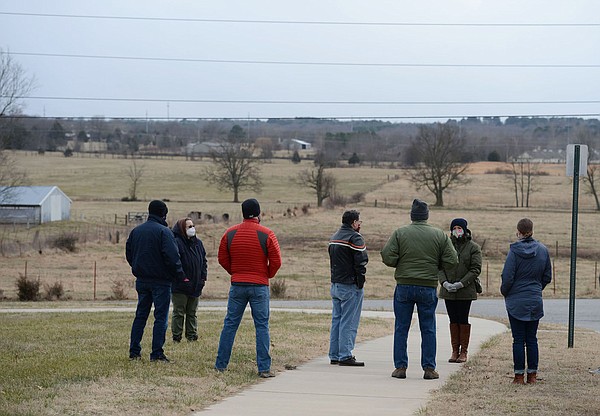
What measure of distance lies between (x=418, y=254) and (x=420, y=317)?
0.79 metres

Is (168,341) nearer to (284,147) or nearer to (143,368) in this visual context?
(143,368)

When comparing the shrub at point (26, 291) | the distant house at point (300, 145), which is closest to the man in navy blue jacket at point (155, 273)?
the shrub at point (26, 291)

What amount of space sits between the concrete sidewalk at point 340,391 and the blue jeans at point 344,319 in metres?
0.25

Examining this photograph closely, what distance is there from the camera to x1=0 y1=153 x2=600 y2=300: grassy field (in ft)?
124

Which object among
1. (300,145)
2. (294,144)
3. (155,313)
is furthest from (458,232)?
(300,145)

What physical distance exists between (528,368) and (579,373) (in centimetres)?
128

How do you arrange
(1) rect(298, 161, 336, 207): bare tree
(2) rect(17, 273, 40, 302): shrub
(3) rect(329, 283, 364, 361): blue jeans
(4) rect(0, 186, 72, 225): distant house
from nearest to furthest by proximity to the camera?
(3) rect(329, 283, 364, 361): blue jeans < (2) rect(17, 273, 40, 302): shrub < (4) rect(0, 186, 72, 225): distant house < (1) rect(298, 161, 336, 207): bare tree

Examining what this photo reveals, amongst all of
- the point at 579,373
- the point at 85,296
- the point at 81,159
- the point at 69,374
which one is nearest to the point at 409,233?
the point at 579,373

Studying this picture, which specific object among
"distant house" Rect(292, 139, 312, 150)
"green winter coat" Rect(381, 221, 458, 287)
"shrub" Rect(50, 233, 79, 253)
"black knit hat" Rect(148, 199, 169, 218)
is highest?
"distant house" Rect(292, 139, 312, 150)

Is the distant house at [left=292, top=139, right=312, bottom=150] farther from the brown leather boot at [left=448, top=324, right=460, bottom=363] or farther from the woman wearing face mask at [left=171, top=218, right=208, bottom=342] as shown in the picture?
the brown leather boot at [left=448, top=324, right=460, bottom=363]

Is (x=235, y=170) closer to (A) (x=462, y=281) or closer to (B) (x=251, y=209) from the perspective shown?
(A) (x=462, y=281)

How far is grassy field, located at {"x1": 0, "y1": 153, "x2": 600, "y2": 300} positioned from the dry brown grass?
1789 cm

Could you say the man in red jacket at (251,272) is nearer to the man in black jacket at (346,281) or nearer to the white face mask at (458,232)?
the man in black jacket at (346,281)

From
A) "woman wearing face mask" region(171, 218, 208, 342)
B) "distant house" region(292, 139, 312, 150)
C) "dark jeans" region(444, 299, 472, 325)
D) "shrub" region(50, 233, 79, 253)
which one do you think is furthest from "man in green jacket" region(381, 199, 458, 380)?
"distant house" region(292, 139, 312, 150)
